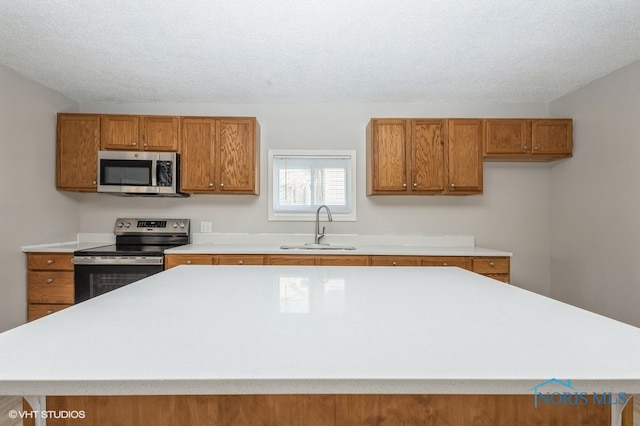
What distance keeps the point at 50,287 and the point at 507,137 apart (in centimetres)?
458

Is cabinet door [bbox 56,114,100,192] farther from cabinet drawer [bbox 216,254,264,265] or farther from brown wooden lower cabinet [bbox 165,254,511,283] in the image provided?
cabinet drawer [bbox 216,254,264,265]

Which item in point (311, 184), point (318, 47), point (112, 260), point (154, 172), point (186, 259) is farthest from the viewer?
point (311, 184)

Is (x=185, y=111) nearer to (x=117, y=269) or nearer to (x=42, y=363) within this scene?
(x=117, y=269)

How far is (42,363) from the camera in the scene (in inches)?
24.3

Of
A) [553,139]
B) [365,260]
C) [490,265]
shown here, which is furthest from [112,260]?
[553,139]

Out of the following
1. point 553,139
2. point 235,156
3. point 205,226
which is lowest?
point 205,226

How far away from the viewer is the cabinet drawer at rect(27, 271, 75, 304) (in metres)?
3.04

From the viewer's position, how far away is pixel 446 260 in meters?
3.10

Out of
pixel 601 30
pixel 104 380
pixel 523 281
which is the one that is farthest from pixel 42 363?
pixel 523 281

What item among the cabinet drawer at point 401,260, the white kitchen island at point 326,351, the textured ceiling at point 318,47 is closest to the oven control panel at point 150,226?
the textured ceiling at point 318,47

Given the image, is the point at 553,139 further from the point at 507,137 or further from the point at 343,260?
the point at 343,260

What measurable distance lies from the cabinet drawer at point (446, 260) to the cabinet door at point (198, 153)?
219 cm

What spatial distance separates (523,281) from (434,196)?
1.38 m

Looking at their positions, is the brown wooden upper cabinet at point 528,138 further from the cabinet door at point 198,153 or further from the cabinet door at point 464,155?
the cabinet door at point 198,153
